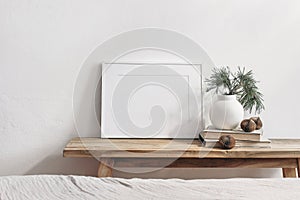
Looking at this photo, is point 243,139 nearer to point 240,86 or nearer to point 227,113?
point 227,113

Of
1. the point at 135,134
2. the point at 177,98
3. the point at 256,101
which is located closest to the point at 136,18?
the point at 177,98

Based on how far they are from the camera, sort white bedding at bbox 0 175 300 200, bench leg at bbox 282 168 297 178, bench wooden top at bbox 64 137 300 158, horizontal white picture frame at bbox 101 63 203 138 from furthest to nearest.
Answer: horizontal white picture frame at bbox 101 63 203 138 → bench leg at bbox 282 168 297 178 → bench wooden top at bbox 64 137 300 158 → white bedding at bbox 0 175 300 200

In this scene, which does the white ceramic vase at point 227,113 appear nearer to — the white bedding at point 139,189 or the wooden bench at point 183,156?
the wooden bench at point 183,156

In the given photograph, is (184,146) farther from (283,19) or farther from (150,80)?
(283,19)

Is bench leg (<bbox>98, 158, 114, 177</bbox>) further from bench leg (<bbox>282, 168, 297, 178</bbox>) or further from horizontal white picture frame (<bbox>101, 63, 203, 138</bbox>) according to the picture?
bench leg (<bbox>282, 168, 297, 178</bbox>)

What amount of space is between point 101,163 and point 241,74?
88 cm

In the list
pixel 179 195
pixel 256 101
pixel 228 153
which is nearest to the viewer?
pixel 179 195

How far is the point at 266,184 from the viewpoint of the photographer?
4.20 ft

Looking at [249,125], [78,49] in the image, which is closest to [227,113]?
[249,125]

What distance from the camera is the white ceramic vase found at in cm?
220

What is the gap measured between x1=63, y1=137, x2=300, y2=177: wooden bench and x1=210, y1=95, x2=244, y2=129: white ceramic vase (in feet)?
0.56

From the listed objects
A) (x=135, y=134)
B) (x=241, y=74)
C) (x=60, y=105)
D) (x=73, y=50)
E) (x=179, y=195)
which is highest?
(x=73, y=50)

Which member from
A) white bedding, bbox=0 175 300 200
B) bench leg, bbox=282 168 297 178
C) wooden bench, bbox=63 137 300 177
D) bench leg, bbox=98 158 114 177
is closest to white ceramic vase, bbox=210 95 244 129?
wooden bench, bbox=63 137 300 177

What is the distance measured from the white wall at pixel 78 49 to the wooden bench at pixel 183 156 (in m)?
0.31
